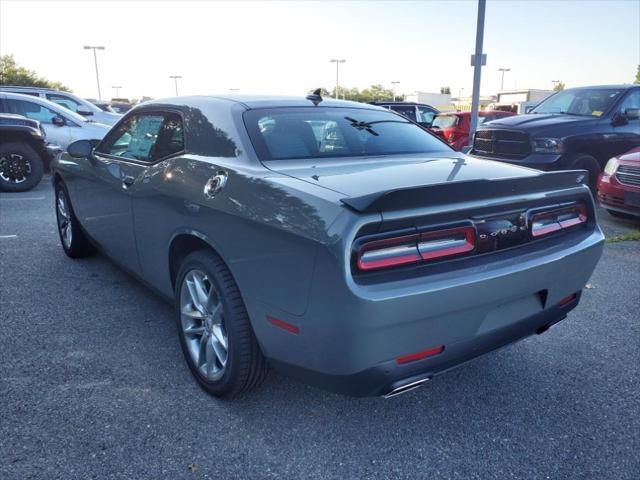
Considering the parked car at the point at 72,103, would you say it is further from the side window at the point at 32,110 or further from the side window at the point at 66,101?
the side window at the point at 32,110

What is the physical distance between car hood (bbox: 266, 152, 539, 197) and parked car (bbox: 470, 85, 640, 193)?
Result: 16.7 feet

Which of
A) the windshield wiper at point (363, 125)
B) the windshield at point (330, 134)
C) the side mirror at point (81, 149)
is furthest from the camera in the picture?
the side mirror at point (81, 149)

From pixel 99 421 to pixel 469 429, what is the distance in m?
1.71

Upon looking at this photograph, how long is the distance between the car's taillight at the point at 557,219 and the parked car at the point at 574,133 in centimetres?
503

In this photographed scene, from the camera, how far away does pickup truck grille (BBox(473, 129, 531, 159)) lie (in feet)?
24.9

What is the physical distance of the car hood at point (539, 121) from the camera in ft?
25.0

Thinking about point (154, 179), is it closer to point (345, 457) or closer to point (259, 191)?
point (259, 191)

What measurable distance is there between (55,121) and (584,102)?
10016mm

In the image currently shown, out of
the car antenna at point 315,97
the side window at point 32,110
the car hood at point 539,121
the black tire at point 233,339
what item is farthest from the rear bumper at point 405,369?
the side window at point 32,110

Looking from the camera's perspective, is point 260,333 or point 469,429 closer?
point 260,333

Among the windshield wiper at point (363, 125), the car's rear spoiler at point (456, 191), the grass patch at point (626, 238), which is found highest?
the windshield wiper at point (363, 125)

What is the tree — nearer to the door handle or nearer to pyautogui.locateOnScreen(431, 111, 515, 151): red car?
pyautogui.locateOnScreen(431, 111, 515, 151): red car

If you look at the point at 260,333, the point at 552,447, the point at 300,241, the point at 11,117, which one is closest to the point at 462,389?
the point at 552,447

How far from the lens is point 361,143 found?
306cm
